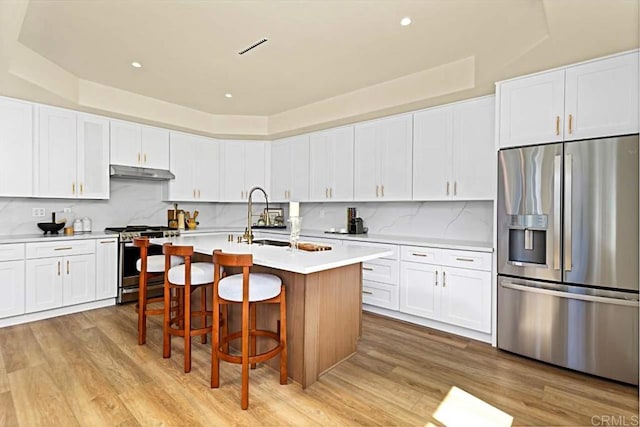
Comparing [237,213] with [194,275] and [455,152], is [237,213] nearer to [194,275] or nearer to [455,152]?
[194,275]

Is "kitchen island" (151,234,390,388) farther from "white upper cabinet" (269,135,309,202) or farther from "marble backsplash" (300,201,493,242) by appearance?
"white upper cabinet" (269,135,309,202)

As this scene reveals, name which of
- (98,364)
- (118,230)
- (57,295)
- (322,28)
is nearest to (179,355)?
(98,364)

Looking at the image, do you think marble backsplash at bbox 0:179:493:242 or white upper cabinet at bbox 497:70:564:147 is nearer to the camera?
white upper cabinet at bbox 497:70:564:147

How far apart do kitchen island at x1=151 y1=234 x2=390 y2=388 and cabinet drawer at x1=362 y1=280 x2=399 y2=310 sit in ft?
3.29

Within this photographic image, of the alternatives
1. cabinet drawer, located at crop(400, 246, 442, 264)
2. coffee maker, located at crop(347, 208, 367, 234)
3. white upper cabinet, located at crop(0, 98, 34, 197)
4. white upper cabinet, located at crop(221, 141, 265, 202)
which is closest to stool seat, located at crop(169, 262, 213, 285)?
cabinet drawer, located at crop(400, 246, 442, 264)

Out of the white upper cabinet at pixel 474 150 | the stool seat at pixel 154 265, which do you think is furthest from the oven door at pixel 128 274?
the white upper cabinet at pixel 474 150

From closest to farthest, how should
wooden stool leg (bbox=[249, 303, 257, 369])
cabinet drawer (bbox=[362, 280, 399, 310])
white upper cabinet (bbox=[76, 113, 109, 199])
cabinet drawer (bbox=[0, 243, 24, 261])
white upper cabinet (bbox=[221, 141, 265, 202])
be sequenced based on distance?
wooden stool leg (bbox=[249, 303, 257, 369]) < cabinet drawer (bbox=[0, 243, 24, 261]) < cabinet drawer (bbox=[362, 280, 399, 310]) < white upper cabinet (bbox=[76, 113, 109, 199]) < white upper cabinet (bbox=[221, 141, 265, 202])

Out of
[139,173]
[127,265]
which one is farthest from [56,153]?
[127,265]

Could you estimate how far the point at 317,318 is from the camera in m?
2.30

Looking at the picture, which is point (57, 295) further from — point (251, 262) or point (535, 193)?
point (535, 193)

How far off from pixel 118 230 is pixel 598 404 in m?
5.14

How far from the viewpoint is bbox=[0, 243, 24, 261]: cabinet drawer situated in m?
3.30

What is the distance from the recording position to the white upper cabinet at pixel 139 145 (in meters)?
4.39

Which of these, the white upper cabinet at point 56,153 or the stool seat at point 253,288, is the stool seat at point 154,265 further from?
the white upper cabinet at point 56,153
